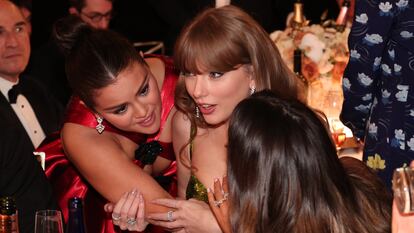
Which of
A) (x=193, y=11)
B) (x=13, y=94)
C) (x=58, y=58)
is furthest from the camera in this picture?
(x=193, y=11)

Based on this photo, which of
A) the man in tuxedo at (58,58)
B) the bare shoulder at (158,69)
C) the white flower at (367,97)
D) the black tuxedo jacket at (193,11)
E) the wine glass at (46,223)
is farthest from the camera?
the black tuxedo jacket at (193,11)

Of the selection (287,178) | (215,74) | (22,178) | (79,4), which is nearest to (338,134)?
(215,74)

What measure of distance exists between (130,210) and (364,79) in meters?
0.83

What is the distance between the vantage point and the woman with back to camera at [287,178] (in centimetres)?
166

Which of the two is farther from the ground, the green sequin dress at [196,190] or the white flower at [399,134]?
the white flower at [399,134]

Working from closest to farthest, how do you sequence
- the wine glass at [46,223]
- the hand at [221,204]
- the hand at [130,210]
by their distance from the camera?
the wine glass at [46,223] < the hand at [221,204] < the hand at [130,210]

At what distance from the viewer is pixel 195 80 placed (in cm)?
233

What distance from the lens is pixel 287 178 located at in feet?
5.44

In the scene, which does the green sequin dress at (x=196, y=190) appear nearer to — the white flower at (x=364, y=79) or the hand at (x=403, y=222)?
the white flower at (x=364, y=79)

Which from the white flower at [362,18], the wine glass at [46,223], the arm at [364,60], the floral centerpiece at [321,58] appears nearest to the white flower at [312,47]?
the floral centerpiece at [321,58]

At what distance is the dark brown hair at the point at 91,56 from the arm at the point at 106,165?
0.11 meters

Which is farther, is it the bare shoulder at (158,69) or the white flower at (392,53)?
the bare shoulder at (158,69)

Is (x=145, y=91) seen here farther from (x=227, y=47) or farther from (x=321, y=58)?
(x=321, y=58)

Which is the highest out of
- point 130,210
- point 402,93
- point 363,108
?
point 402,93
